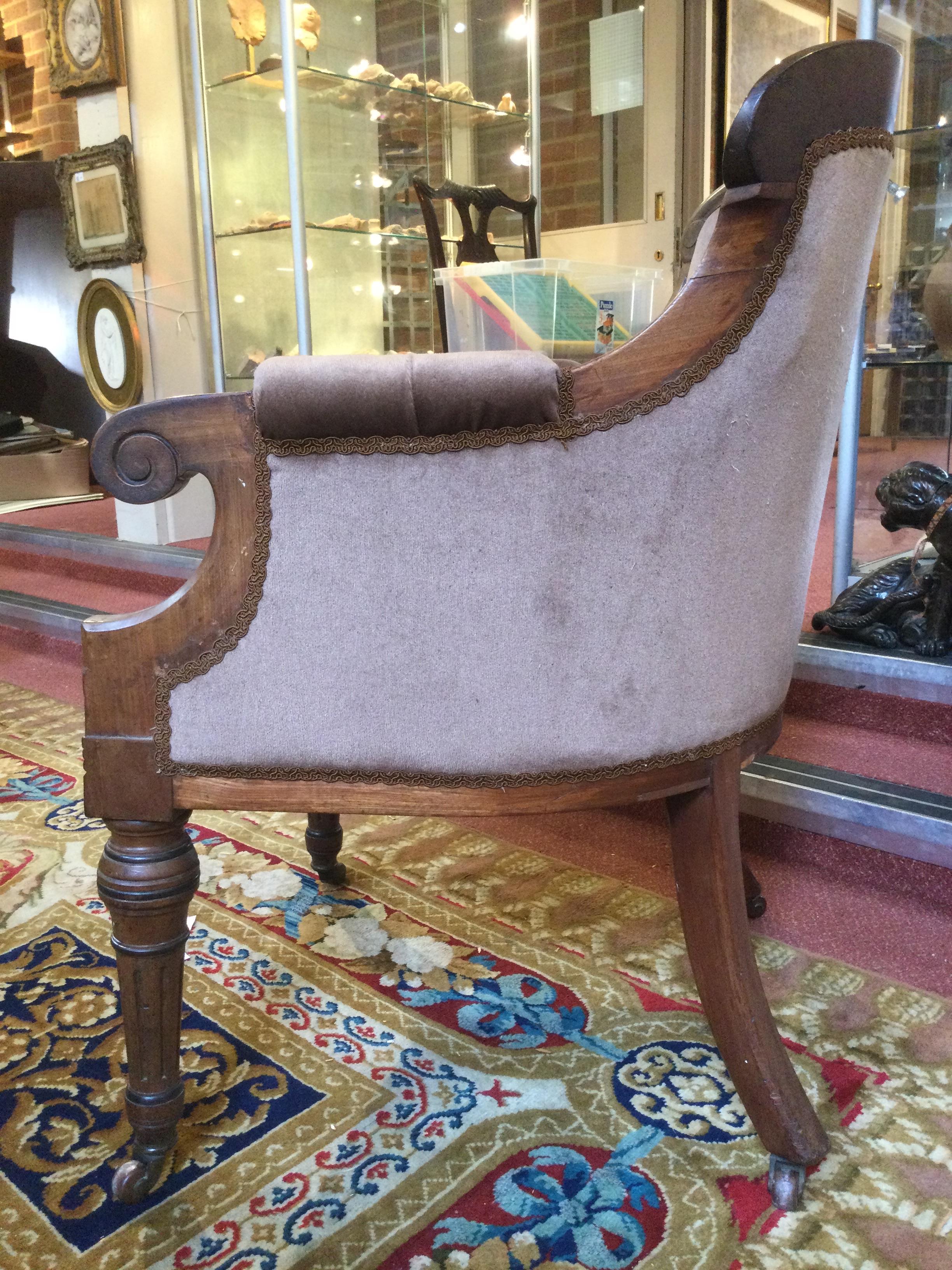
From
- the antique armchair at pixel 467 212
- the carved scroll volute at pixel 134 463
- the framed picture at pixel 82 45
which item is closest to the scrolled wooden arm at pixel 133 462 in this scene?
the carved scroll volute at pixel 134 463

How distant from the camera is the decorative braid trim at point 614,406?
74cm

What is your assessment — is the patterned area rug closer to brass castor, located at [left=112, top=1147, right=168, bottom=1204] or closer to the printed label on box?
brass castor, located at [left=112, top=1147, right=168, bottom=1204]

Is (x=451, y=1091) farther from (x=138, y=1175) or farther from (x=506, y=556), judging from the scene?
(x=506, y=556)

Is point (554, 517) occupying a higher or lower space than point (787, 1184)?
higher

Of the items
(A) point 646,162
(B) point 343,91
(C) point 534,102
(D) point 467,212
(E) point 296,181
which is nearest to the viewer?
(D) point 467,212

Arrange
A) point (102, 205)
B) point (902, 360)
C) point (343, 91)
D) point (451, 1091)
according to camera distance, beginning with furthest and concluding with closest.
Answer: point (102, 205) < point (343, 91) < point (902, 360) < point (451, 1091)

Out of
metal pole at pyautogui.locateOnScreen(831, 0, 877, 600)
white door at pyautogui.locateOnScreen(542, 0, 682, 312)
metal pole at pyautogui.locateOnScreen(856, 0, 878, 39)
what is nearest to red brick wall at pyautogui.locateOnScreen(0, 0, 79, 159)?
white door at pyautogui.locateOnScreen(542, 0, 682, 312)

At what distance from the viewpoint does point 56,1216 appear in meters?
0.88

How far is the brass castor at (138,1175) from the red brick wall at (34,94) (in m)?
5.39

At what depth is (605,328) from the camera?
164 centimetres

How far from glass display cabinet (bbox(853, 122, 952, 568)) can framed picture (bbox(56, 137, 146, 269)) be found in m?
2.72

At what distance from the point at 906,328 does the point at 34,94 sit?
16.4 ft

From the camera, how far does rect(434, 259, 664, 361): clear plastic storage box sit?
1.71 meters

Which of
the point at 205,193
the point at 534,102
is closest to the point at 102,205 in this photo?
the point at 205,193
